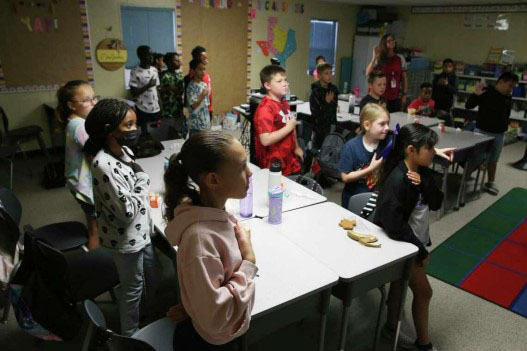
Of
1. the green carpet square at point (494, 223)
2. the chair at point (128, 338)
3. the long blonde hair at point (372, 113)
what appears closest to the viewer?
the chair at point (128, 338)

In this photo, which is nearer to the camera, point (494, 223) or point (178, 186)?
point (178, 186)

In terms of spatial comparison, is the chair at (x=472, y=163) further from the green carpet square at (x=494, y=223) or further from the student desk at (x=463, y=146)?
the green carpet square at (x=494, y=223)

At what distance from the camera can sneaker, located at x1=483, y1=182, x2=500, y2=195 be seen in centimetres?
462

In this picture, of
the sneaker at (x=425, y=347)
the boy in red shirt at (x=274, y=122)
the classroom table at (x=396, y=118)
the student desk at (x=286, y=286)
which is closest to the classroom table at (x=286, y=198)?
the boy in red shirt at (x=274, y=122)

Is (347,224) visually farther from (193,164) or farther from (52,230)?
(52,230)

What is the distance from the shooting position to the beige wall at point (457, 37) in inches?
277

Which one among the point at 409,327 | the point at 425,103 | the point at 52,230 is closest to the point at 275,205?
the point at 409,327

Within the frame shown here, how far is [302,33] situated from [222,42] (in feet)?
6.32

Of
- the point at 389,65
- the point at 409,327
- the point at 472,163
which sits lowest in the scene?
the point at 409,327

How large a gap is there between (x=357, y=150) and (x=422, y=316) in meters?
1.11

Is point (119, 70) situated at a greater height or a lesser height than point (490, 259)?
greater

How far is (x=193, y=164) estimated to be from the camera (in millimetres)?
1199

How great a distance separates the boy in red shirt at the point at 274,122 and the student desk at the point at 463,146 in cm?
183

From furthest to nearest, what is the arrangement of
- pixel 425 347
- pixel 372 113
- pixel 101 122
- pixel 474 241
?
pixel 474 241, pixel 372 113, pixel 425 347, pixel 101 122
